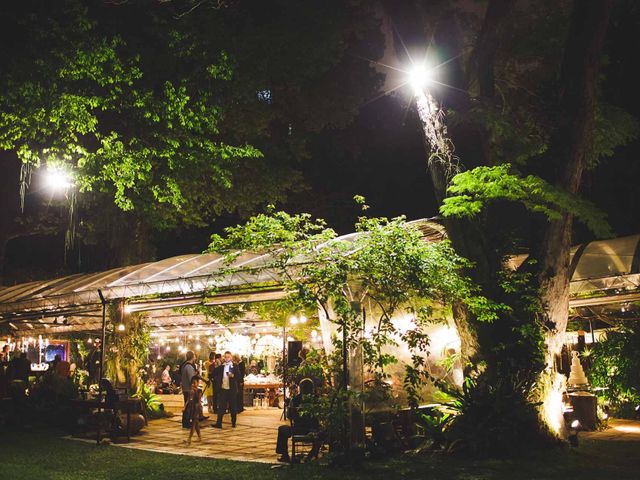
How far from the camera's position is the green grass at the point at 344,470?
26.9 feet

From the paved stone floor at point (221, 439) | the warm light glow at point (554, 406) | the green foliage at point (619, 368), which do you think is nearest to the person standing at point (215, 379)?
the paved stone floor at point (221, 439)

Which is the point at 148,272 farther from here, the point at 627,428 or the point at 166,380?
the point at 627,428

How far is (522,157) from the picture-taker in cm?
1162

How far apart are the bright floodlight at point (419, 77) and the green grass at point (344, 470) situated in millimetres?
6499

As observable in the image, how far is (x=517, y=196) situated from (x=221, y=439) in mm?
7476

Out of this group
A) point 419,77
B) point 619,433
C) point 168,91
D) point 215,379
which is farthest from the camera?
point 215,379

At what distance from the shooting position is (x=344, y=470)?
850 centimetres

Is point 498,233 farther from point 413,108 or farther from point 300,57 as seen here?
point 300,57

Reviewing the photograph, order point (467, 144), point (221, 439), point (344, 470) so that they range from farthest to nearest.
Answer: point (221, 439)
point (467, 144)
point (344, 470)

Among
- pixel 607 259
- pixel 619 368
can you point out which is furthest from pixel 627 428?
pixel 607 259

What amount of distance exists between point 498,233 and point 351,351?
11.4 feet

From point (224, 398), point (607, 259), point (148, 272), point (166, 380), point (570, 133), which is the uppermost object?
point (570, 133)

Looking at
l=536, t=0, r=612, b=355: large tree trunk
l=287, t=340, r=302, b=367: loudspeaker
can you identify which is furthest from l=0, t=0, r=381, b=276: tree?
l=536, t=0, r=612, b=355: large tree trunk

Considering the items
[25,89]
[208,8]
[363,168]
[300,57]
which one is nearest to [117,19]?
[208,8]
